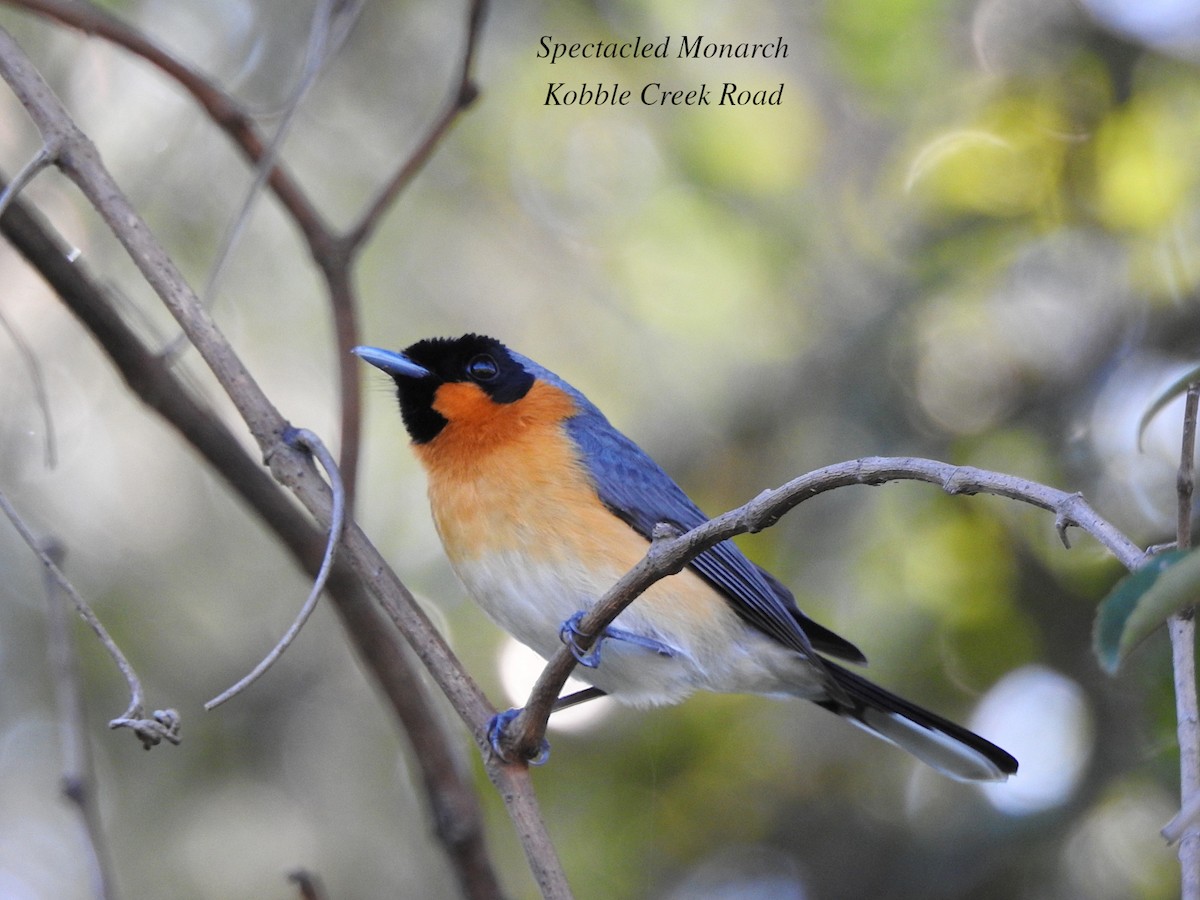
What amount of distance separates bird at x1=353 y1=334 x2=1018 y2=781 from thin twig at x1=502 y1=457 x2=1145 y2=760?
4.19 ft

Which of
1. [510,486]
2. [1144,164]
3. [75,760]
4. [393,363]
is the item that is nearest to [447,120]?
[393,363]

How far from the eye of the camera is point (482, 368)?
13.5ft

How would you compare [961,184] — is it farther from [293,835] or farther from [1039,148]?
[293,835]

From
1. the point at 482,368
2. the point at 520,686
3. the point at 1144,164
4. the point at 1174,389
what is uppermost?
the point at 1144,164

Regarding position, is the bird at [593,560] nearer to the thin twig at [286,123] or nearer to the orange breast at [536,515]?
the orange breast at [536,515]

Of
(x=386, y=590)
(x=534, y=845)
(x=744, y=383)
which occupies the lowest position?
(x=534, y=845)

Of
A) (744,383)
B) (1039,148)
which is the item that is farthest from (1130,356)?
(744,383)

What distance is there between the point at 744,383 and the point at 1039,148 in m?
1.73

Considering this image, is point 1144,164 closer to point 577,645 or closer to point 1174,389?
point 1174,389

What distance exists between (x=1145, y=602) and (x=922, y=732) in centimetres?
261

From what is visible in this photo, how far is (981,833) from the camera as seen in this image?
4195 mm

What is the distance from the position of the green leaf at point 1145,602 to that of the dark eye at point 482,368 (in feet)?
8.93

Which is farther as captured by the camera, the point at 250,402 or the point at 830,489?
the point at 250,402

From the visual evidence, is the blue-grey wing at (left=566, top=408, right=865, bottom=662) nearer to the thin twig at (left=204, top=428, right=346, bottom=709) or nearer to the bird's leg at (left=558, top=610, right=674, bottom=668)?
the bird's leg at (left=558, top=610, right=674, bottom=668)
